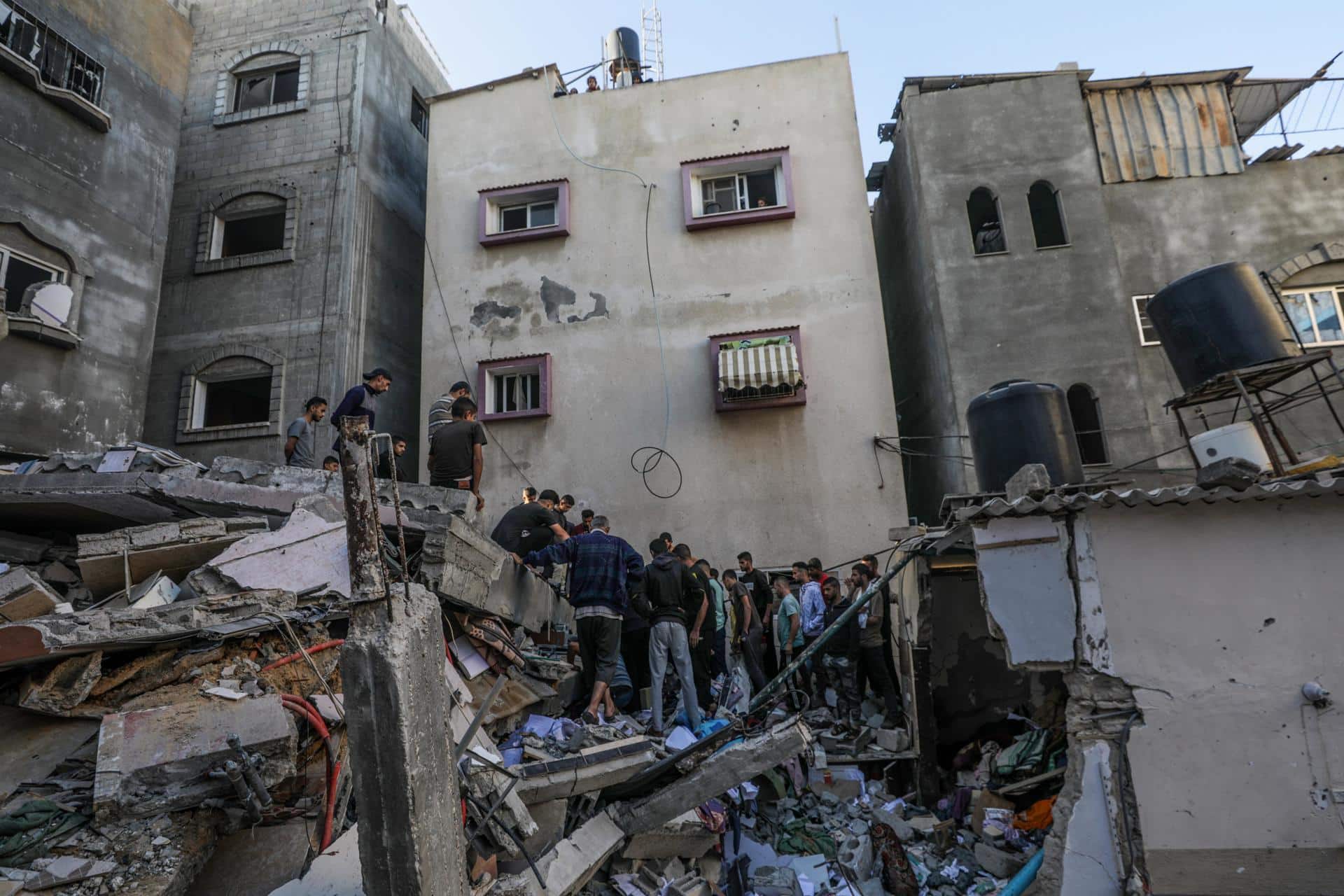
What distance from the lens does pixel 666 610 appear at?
8.02 metres

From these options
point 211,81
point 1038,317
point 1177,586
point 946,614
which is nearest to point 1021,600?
point 1177,586

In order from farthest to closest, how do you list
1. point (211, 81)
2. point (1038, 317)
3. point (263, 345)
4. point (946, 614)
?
point (211, 81)
point (263, 345)
point (1038, 317)
point (946, 614)

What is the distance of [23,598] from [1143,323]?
13870mm

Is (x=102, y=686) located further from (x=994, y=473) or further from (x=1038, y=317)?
(x=1038, y=317)

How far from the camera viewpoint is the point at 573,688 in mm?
8305

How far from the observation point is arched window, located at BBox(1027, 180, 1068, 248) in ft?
41.3

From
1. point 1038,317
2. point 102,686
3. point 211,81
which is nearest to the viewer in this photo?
point 102,686

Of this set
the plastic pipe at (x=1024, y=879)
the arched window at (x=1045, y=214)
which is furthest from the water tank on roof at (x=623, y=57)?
the plastic pipe at (x=1024, y=879)

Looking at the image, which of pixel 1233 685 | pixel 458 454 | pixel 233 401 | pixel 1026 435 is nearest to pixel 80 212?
pixel 233 401

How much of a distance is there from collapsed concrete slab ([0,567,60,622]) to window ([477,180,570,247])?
8.96 metres

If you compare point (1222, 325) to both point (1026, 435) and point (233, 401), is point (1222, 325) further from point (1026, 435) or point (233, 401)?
point (233, 401)

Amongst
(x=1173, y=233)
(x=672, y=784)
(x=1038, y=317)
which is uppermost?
(x=1173, y=233)

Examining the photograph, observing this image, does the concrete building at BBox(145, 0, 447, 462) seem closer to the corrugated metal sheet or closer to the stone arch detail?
the corrugated metal sheet

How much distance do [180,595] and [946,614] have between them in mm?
7880
